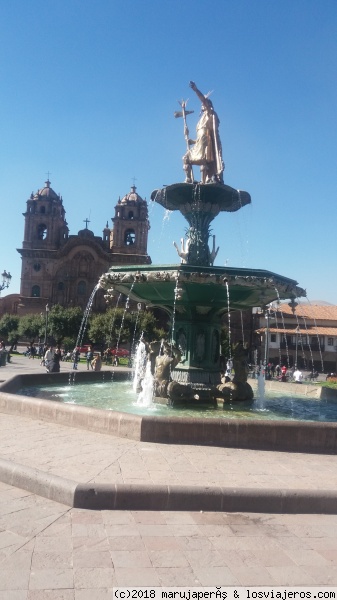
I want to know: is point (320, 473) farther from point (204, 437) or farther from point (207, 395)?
point (207, 395)

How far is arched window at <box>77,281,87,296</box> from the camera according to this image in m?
61.1

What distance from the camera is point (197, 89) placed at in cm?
1121

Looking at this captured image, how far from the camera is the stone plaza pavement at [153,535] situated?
10.6 feet

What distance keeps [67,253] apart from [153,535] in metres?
59.1

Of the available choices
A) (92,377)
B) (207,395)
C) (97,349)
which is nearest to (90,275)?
(97,349)

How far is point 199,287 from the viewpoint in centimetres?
949

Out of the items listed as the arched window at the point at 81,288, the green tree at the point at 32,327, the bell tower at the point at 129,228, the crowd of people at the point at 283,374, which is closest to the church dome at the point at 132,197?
the bell tower at the point at 129,228

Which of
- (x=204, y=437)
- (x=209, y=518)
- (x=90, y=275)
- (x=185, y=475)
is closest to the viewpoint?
(x=209, y=518)

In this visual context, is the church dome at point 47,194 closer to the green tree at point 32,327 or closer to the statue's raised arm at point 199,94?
the green tree at point 32,327

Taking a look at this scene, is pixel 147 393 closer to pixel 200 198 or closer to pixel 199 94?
pixel 200 198

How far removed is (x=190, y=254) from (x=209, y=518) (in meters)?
7.17

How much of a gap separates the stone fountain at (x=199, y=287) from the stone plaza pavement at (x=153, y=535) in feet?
12.0

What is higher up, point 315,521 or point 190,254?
point 190,254

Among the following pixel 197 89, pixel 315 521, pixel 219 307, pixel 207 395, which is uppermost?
pixel 197 89
